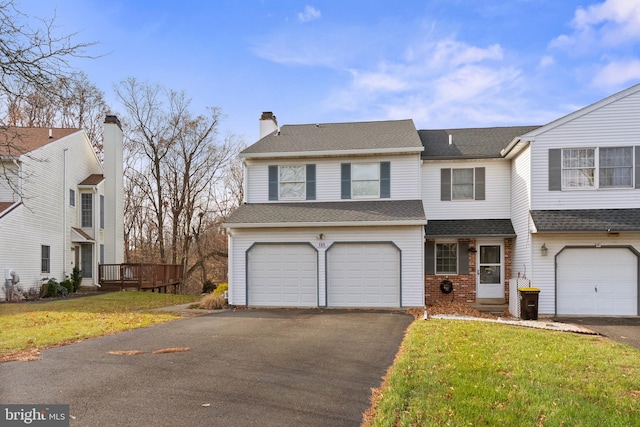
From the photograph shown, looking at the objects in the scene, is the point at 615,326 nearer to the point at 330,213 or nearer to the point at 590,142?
the point at 590,142

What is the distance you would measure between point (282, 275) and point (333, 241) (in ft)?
6.98

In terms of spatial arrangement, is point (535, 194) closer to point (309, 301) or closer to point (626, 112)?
point (626, 112)

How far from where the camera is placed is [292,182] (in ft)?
62.1

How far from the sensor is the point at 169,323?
535 inches

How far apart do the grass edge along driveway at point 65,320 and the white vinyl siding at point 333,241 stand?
2.92 m

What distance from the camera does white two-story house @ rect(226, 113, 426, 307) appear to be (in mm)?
17281

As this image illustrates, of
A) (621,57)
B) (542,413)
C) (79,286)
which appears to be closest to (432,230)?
(621,57)

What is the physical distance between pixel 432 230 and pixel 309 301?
197 inches

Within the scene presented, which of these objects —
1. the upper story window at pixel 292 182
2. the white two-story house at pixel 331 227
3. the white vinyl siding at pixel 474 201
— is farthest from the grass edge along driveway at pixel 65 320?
the white vinyl siding at pixel 474 201

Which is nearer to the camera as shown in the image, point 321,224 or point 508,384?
point 508,384

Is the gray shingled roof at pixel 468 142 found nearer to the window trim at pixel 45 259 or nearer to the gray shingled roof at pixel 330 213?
the gray shingled roof at pixel 330 213

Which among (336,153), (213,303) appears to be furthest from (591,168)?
(213,303)

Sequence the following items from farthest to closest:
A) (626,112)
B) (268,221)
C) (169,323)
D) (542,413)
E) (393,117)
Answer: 1. (393,117)
2. (268,221)
3. (626,112)
4. (169,323)
5. (542,413)

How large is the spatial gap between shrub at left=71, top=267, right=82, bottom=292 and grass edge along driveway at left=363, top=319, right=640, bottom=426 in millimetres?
19624
